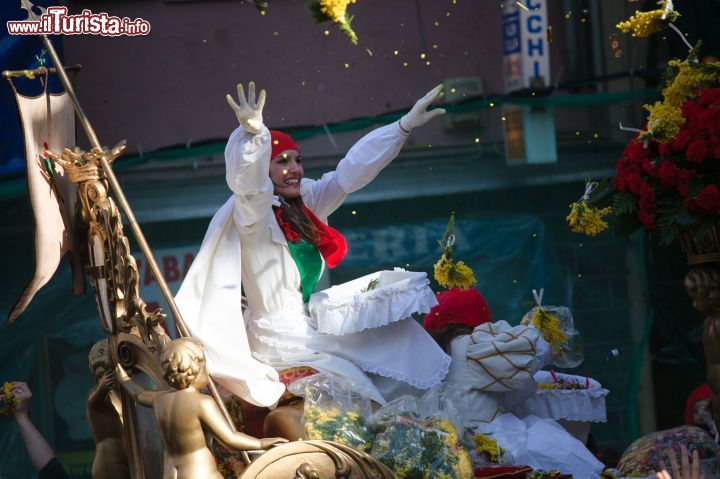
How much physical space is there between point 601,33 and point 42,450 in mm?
5024

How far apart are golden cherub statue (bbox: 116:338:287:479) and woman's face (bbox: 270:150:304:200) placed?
5.00ft

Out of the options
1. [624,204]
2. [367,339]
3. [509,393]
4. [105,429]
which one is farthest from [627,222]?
[105,429]

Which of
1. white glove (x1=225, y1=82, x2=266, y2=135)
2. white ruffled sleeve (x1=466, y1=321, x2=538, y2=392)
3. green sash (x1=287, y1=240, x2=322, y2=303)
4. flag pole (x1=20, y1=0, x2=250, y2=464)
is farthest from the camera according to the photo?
green sash (x1=287, y1=240, x2=322, y2=303)

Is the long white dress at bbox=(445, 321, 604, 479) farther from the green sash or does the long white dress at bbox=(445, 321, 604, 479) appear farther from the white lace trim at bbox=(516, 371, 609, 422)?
the green sash

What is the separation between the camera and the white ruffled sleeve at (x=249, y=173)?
17.8ft

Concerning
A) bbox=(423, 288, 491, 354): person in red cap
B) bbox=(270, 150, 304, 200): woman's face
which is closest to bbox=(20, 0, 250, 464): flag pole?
bbox=(270, 150, 304, 200): woman's face

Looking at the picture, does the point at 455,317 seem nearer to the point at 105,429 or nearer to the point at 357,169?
the point at 357,169

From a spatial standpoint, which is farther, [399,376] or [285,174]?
[285,174]

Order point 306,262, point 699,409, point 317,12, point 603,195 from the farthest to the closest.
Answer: point 699,409 < point 306,262 < point 603,195 < point 317,12

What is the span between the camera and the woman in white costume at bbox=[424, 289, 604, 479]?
5602 mm

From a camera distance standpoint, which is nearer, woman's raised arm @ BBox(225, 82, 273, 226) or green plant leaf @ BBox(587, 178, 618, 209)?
woman's raised arm @ BBox(225, 82, 273, 226)

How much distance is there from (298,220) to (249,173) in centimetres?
60

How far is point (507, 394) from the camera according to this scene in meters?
6.08

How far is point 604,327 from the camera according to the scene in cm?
938
